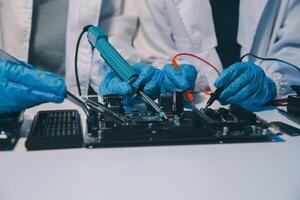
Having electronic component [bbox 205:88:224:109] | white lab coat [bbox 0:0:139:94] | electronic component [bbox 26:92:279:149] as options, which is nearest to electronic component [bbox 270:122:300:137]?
electronic component [bbox 26:92:279:149]

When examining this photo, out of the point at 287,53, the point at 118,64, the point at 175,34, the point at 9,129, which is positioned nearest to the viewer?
the point at 9,129

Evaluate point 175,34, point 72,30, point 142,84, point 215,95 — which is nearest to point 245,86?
point 215,95

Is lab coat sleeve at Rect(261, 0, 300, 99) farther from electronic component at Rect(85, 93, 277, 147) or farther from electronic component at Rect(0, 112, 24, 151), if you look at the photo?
electronic component at Rect(0, 112, 24, 151)

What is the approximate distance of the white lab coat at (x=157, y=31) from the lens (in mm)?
1010

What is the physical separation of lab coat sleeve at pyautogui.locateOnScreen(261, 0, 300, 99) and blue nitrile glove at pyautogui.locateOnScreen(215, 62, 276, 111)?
0.07 m

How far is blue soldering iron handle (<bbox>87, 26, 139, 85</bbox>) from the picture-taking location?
682 millimetres

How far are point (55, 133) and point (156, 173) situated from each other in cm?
18

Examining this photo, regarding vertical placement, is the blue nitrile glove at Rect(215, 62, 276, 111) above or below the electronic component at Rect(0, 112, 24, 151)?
above

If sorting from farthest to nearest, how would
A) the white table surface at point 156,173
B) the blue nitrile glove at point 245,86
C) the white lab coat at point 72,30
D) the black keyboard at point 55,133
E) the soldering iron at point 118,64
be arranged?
the white lab coat at point 72,30
the blue nitrile glove at point 245,86
the soldering iron at point 118,64
the black keyboard at point 55,133
the white table surface at point 156,173

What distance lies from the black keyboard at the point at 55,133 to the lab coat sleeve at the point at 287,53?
519 mm

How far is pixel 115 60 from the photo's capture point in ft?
2.31

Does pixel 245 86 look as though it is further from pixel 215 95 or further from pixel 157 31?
pixel 157 31

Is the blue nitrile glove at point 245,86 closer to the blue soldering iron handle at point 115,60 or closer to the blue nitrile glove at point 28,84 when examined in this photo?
the blue soldering iron handle at point 115,60

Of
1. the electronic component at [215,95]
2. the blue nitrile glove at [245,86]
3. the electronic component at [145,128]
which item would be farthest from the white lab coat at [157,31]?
the electronic component at [145,128]
